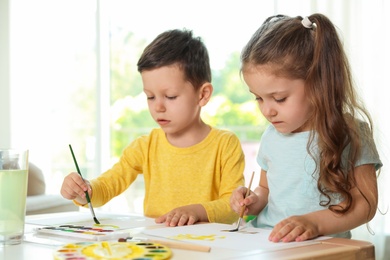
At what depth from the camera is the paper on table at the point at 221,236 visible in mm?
1089

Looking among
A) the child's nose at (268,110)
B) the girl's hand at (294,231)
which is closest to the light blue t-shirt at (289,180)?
the child's nose at (268,110)

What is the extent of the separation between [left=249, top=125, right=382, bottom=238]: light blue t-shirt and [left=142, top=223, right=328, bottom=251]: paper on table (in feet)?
0.90

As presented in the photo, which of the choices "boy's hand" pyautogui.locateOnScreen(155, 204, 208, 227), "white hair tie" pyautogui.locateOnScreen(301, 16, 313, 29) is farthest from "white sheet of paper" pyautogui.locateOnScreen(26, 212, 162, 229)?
"white hair tie" pyautogui.locateOnScreen(301, 16, 313, 29)

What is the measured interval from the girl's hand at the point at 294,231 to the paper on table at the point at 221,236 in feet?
0.05

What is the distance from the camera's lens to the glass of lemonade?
1.22 m

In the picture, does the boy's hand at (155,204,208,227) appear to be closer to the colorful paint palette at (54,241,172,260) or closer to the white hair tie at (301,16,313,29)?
the colorful paint palette at (54,241,172,260)

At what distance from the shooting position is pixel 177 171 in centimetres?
187

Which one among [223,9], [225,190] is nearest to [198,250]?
[225,190]

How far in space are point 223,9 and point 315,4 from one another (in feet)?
22.5

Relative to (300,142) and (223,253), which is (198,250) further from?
(300,142)

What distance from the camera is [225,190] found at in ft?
5.80

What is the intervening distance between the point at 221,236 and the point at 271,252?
165mm

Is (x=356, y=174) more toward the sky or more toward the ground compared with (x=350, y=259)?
more toward the sky

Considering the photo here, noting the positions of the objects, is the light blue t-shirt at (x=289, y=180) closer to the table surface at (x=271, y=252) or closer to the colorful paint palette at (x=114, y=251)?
the table surface at (x=271, y=252)
